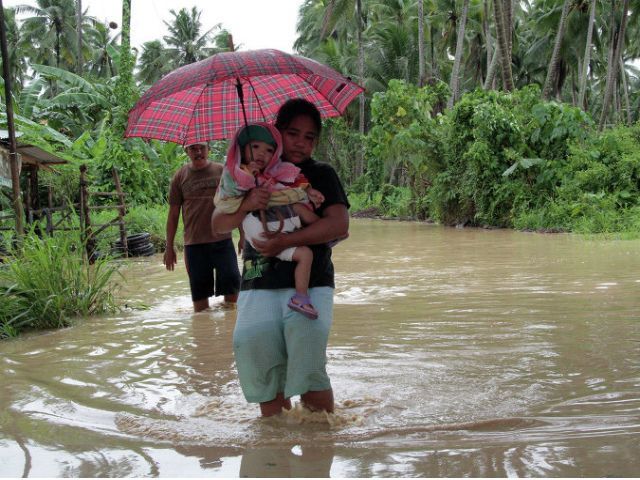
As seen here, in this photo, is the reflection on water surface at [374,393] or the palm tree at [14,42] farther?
the palm tree at [14,42]

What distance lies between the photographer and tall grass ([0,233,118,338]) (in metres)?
6.01

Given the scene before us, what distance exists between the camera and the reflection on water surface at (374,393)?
290 centimetres

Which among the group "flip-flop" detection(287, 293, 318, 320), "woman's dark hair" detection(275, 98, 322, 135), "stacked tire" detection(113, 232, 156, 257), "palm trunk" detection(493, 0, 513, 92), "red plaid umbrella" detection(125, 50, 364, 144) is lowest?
"stacked tire" detection(113, 232, 156, 257)

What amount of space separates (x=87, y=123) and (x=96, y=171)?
222 inches

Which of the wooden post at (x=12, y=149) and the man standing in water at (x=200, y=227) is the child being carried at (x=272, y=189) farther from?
the wooden post at (x=12, y=149)

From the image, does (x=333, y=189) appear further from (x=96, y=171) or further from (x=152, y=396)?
(x=96, y=171)

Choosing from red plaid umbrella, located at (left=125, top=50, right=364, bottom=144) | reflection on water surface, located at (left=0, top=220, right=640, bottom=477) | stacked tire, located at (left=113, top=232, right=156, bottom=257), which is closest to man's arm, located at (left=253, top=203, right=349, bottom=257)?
red plaid umbrella, located at (left=125, top=50, right=364, bottom=144)

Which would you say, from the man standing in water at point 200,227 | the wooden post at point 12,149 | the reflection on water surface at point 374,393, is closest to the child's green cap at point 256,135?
the reflection on water surface at point 374,393

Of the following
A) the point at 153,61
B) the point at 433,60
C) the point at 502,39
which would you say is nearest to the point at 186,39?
the point at 153,61

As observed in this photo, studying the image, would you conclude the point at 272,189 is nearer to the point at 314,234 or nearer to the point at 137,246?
the point at 314,234

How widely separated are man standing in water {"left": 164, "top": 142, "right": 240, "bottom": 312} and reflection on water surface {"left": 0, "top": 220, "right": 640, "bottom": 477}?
0.48m

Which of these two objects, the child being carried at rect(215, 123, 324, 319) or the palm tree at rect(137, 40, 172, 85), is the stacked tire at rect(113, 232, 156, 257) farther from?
the palm tree at rect(137, 40, 172, 85)

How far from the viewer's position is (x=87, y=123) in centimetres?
2219

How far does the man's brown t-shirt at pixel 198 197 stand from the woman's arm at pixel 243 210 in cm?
278
